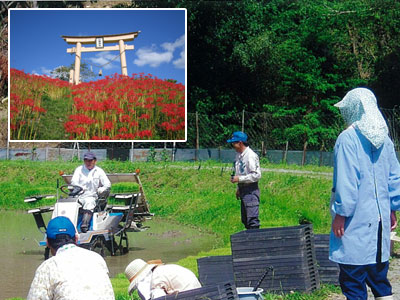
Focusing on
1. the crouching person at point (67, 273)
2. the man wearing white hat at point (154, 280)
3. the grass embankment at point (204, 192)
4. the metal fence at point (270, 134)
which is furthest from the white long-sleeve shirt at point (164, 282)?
the metal fence at point (270, 134)

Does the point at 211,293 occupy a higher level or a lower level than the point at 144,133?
lower

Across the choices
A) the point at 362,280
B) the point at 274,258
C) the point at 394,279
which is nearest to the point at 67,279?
the point at 362,280

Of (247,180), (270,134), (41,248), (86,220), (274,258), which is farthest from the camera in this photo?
(270,134)

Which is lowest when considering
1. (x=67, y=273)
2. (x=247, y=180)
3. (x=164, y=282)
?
(x=164, y=282)

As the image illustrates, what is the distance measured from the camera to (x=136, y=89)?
79.7 ft

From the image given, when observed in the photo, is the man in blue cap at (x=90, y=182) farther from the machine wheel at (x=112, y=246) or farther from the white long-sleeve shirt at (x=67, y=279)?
the white long-sleeve shirt at (x=67, y=279)

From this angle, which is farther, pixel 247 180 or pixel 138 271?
pixel 247 180

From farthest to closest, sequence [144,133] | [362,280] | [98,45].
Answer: [144,133] → [98,45] → [362,280]

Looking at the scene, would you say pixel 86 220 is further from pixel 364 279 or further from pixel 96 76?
pixel 96 76

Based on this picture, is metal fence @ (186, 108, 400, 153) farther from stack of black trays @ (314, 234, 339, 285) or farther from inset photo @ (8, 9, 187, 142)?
stack of black trays @ (314, 234, 339, 285)

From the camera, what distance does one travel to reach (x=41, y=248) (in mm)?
13781

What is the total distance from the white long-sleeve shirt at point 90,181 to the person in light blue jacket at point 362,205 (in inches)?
297

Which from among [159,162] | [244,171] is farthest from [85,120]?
[244,171]

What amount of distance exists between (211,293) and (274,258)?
1926 mm
